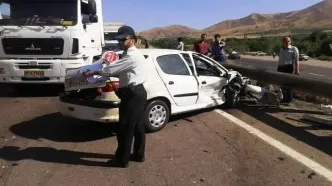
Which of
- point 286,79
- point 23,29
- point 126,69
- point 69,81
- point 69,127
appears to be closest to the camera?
point 126,69


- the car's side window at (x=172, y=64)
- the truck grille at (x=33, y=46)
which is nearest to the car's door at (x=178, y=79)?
the car's side window at (x=172, y=64)

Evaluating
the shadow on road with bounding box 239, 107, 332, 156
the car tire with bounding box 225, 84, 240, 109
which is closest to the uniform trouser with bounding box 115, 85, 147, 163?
the shadow on road with bounding box 239, 107, 332, 156

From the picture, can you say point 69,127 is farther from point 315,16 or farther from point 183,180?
point 315,16

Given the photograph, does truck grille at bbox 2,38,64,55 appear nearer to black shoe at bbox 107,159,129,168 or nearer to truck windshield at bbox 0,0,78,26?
truck windshield at bbox 0,0,78,26

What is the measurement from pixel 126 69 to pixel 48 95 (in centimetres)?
666

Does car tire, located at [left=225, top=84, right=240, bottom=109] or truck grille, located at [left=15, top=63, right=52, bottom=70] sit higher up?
truck grille, located at [left=15, top=63, right=52, bottom=70]

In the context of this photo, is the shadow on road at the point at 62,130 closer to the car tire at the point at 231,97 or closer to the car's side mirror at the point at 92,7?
the car tire at the point at 231,97

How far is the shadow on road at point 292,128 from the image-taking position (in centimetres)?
634

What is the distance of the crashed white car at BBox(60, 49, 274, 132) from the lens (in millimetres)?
6578

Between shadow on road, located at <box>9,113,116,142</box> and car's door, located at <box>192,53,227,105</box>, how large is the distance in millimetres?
1889

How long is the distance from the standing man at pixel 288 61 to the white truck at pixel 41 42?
16.2 ft

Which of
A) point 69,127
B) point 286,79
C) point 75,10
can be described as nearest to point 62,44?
point 75,10

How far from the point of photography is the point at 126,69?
5207 millimetres

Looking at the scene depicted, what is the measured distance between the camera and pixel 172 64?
764 centimetres
